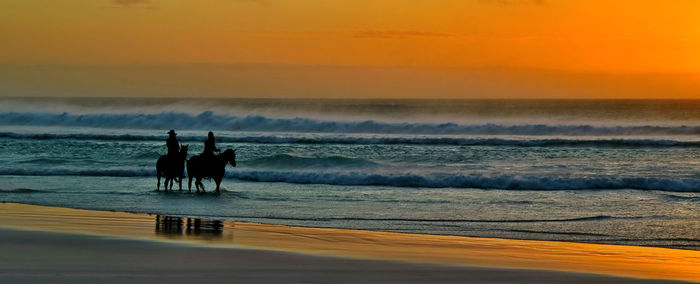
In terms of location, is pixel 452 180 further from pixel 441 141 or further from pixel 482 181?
pixel 441 141

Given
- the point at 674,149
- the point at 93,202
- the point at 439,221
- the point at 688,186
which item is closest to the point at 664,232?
the point at 439,221

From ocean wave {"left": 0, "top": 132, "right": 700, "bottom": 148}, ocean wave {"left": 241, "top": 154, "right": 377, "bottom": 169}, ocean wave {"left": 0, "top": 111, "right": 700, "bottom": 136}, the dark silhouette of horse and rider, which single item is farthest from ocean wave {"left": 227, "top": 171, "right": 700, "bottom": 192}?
ocean wave {"left": 0, "top": 111, "right": 700, "bottom": 136}

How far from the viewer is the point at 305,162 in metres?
26.8

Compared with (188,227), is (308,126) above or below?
above

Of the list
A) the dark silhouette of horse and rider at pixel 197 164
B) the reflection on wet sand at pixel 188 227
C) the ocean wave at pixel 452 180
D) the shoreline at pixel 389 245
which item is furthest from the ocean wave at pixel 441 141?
the shoreline at pixel 389 245

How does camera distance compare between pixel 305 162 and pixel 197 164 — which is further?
pixel 305 162

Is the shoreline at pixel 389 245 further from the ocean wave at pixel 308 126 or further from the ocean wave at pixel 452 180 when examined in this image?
the ocean wave at pixel 308 126

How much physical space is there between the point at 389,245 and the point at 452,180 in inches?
427

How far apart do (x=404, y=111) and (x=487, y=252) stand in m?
71.9

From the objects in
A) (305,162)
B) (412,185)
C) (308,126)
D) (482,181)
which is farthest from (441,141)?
(308,126)

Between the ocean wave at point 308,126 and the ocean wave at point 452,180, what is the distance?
28.0 m

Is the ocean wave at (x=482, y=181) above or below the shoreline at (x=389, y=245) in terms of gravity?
above

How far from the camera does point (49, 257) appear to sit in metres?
8.80

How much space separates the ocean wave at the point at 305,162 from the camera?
26214mm
